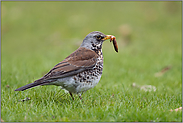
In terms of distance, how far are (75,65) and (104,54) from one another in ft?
26.1

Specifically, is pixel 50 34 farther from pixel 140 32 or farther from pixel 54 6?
pixel 140 32

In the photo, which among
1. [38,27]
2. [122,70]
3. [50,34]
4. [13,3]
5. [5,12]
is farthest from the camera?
[13,3]

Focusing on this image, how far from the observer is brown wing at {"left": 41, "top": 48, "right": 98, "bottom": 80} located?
5.09 meters

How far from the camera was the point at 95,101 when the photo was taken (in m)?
5.33

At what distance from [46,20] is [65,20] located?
1700 millimetres

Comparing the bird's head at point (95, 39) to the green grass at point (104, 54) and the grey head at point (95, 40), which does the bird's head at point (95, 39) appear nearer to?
the grey head at point (95, 40)

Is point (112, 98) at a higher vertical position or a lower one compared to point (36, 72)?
lower

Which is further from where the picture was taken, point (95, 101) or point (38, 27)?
point (38, 27)

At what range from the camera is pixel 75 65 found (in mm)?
5250

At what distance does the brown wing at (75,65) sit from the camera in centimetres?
509

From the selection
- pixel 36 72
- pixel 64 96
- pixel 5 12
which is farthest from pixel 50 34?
pixel 64 96

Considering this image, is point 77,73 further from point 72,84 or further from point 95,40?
point 95,40

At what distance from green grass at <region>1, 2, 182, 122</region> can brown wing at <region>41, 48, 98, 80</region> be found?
546 mm

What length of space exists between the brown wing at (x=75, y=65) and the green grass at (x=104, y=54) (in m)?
0.55
